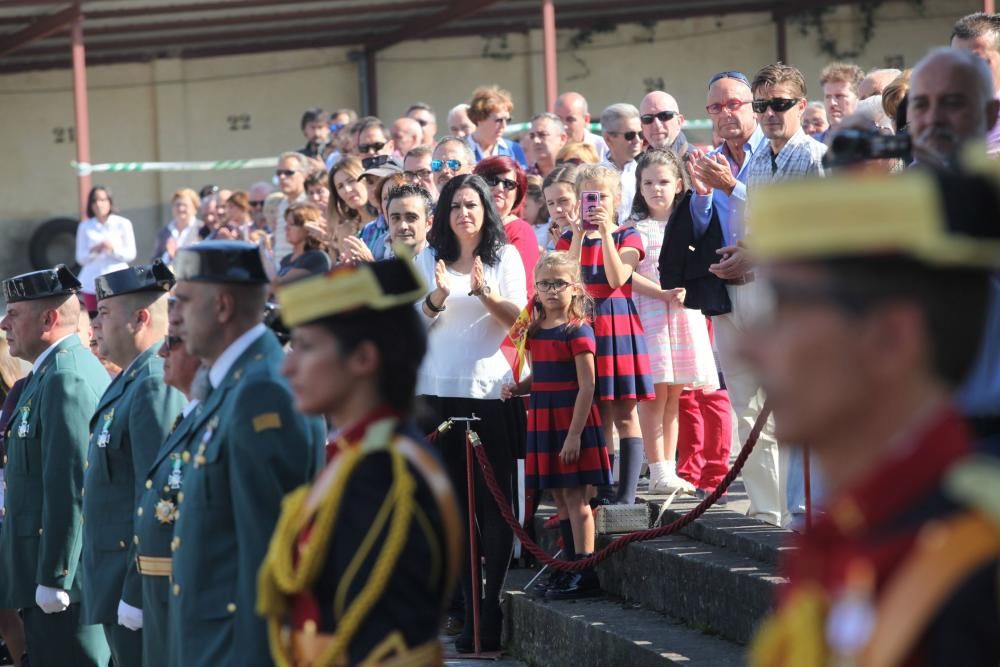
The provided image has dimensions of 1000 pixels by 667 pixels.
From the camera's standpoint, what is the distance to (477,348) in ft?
23.4

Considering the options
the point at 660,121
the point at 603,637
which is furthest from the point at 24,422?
the point at 660,121

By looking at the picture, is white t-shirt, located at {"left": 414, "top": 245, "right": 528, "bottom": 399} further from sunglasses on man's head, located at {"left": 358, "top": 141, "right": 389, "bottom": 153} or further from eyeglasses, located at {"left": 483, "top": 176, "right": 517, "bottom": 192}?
sunglasses on man's head, located at {"left": 358, "top": 141, "right": 389, "bottom": 153}

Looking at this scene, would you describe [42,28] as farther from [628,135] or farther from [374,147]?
[628,135]

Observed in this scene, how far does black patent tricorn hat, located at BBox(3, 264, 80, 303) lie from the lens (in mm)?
7016

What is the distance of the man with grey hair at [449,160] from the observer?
887 cm

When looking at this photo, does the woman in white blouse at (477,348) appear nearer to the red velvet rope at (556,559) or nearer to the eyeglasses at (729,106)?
the red velvet rope at (556,559)

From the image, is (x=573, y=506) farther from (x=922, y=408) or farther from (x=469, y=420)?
(x=922, y=408)

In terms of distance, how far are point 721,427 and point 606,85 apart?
13.3 metres

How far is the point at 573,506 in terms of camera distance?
702 cm

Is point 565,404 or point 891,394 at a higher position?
point 891,394

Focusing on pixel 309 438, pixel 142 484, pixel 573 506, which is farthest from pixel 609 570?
pixel 309 438

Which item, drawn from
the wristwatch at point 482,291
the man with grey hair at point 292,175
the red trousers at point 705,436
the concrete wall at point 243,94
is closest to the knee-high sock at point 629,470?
the red trousers at point 705,436

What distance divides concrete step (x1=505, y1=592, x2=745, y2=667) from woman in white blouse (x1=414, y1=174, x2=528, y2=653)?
0.16 m

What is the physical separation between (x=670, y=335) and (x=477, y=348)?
114 centimetres
